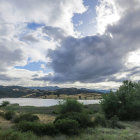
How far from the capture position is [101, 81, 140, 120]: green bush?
2494 centimetres

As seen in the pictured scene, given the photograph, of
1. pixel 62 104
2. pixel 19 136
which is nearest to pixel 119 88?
pixel 62 104

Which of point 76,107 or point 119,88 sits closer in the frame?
point 76,107

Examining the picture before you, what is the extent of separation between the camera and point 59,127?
13.0 m

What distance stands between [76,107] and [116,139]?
52.8 feet

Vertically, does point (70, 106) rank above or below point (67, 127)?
above

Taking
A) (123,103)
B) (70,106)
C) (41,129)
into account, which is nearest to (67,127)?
(41,129)

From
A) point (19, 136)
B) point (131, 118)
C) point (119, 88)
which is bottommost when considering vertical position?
point (131, 118)

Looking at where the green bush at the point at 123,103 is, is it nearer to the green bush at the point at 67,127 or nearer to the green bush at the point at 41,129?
the green bush at the point at 67,127

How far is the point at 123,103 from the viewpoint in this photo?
25922 millimetres

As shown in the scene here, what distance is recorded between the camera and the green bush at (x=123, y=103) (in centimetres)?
2494

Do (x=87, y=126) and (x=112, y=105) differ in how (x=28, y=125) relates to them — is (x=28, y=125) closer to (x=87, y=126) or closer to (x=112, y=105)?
(x=87, y=126)

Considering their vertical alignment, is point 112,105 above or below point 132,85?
below

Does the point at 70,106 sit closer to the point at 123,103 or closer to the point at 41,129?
the point at 123,103

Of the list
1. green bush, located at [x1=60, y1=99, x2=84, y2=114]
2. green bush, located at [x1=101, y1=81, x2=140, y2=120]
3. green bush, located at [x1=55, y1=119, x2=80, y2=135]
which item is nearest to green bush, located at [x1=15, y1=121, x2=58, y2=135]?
green bush, located at [x1=55, y1=119, x2=80, y2=135]
